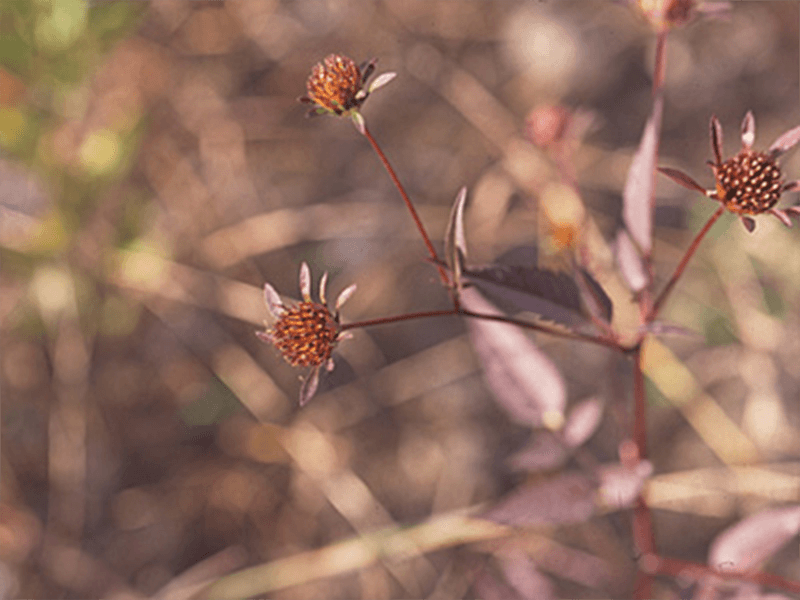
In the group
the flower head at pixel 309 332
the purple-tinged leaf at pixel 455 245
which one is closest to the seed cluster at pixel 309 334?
the flower head at pixel 309 332

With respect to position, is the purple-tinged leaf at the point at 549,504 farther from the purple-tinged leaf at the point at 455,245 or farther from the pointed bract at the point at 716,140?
the pointed bract at the point at 716,140

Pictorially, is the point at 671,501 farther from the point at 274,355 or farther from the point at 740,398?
the point at 274,355

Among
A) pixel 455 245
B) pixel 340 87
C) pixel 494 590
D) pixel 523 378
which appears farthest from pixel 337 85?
pixel 494 590

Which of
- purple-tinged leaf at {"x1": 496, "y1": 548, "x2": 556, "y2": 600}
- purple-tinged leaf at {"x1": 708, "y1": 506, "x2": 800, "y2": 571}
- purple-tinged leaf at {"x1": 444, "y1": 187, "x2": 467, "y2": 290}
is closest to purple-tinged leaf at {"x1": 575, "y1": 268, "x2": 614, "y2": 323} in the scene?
purple-tinged leaf at {"x1": 444, "y1": 187, "x2": 467, "y2": 290}

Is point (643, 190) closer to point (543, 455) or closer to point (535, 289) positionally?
point (535, 289)

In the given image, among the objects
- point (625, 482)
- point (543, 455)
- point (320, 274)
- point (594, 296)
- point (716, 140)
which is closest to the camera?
point (716, 140)

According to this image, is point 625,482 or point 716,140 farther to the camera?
point 625,482

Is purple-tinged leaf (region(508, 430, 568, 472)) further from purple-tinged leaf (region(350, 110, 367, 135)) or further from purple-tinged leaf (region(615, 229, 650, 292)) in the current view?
purple-tinged leaf (region(350, 110, 367, 135))
